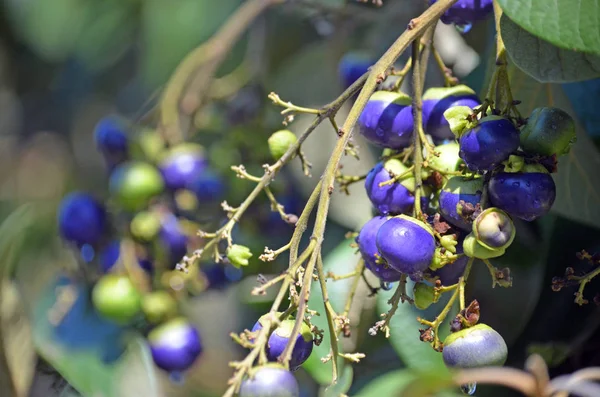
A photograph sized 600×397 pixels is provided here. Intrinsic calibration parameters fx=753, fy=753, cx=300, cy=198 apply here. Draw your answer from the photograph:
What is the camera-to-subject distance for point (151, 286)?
3.37 ft

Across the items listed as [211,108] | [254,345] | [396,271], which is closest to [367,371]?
[396,271]

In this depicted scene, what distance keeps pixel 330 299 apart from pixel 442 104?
26cm

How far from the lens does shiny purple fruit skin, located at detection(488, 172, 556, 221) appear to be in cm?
54

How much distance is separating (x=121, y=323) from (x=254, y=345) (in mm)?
570

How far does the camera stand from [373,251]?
61cm

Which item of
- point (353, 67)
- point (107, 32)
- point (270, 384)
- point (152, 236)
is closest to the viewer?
point (270, 384)

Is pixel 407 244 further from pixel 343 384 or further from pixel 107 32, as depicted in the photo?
pixel 107 32

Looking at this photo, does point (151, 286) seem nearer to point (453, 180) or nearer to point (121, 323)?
point (121, 323)

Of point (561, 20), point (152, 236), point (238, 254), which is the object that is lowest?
point (152, 236)

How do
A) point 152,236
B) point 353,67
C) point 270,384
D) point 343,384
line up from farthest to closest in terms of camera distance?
point 152,236 < point 353,67 < point 343,384 < point 270,384

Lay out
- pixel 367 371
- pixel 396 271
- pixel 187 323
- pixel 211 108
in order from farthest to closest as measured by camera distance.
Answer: pixel 211 108
pixel 187 323
pixel 367 371
pixel 396 271

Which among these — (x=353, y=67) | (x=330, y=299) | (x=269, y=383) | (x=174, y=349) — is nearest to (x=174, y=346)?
(x=174, y=349)

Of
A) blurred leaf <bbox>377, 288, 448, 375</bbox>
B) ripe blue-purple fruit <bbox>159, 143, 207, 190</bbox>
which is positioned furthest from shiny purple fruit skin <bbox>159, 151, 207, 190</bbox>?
blurred leaf <bbox>377, 288, 448, 375</bbox>

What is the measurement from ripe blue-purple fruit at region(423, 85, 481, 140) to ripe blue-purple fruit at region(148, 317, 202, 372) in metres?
0.48
